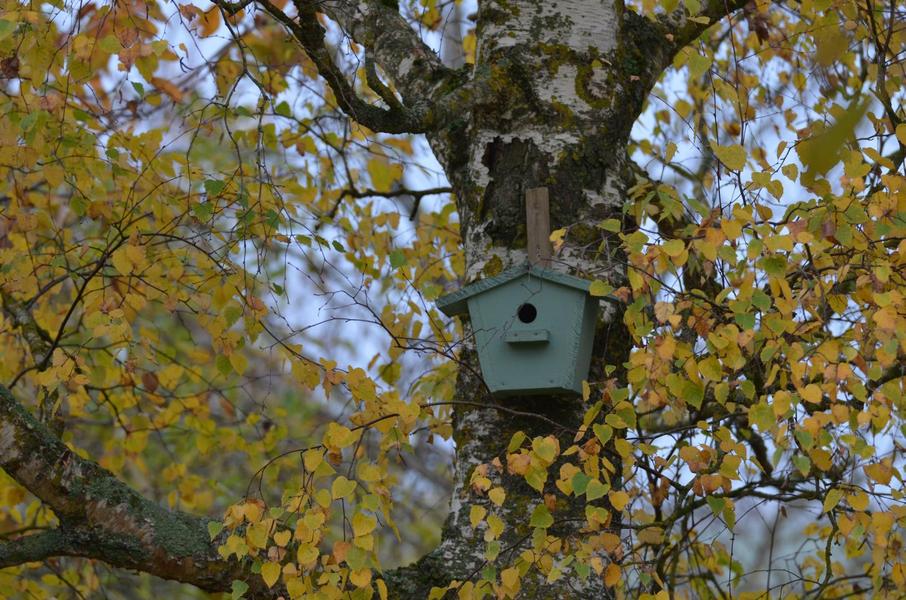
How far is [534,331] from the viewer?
8.34 ft

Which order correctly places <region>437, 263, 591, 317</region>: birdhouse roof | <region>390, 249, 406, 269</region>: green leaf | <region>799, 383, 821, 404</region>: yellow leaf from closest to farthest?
<region>799, 383, 821, 404</region>: yellow leaf, <region>437, 263, 591, 317</region>: birdhouse roof, <region>390, 249, 406, 269</region>: green leaf

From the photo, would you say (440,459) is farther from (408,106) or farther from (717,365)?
(717,365)

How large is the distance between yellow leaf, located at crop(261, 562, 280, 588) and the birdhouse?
64 centimetres

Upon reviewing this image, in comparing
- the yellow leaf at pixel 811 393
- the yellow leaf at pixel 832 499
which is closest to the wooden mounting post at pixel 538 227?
the yellow leaf at pixel 811 393

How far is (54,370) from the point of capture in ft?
8.98

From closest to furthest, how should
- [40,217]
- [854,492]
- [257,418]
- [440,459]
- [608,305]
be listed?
[854,492], [608,305], [40,217], [257,418], [440,459]

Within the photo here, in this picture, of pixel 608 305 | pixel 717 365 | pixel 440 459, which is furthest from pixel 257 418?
pixel 440 459

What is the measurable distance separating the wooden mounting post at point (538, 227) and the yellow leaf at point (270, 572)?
0.89m

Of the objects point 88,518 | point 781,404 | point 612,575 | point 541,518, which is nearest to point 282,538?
point 88,518

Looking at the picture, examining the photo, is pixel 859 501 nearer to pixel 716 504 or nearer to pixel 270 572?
pixel 716 504

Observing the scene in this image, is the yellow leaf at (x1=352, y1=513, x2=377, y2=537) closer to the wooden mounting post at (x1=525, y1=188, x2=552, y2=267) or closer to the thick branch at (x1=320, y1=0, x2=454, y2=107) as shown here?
the wooden mounting post at (x1=525, y1=188, x2=552, y2=267)

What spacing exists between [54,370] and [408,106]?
1.17 meters

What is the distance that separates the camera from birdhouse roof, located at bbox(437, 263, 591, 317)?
250 centimetres

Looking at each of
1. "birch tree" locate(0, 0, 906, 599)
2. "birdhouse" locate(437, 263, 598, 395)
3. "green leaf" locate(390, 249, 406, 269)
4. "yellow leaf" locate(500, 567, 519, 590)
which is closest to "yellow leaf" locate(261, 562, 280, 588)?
"birch tree" locate(0, 0, 906, 599)
